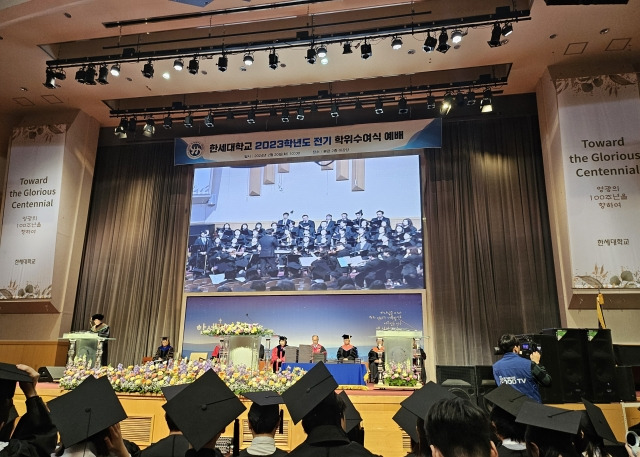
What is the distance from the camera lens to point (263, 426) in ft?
7.17

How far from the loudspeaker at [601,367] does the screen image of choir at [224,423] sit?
10.8ft

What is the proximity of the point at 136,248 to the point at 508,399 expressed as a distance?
10059 millimetres

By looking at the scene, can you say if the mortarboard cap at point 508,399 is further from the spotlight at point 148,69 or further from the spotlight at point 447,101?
the spotlight at point 148,69

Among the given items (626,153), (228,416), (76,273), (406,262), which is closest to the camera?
(228,416)

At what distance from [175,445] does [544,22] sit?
8307mm

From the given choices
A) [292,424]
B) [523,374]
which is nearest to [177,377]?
[292,424]

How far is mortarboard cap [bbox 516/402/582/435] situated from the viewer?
1.98 m

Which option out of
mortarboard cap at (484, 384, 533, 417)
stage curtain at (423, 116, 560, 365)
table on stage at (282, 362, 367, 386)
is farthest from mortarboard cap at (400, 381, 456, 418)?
stage curtain at (423, 116, 560, 365)

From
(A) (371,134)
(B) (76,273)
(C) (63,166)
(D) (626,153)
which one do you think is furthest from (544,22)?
(B) (76,273)

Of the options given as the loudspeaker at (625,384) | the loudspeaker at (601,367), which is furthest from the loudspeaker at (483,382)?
the loudspeaker at (625,384)

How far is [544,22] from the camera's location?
786 cm

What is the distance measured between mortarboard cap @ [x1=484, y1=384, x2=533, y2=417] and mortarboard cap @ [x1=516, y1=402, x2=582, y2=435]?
0.76ft

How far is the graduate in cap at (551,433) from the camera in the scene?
6.44 feet

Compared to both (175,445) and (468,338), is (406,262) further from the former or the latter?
(175,445)
